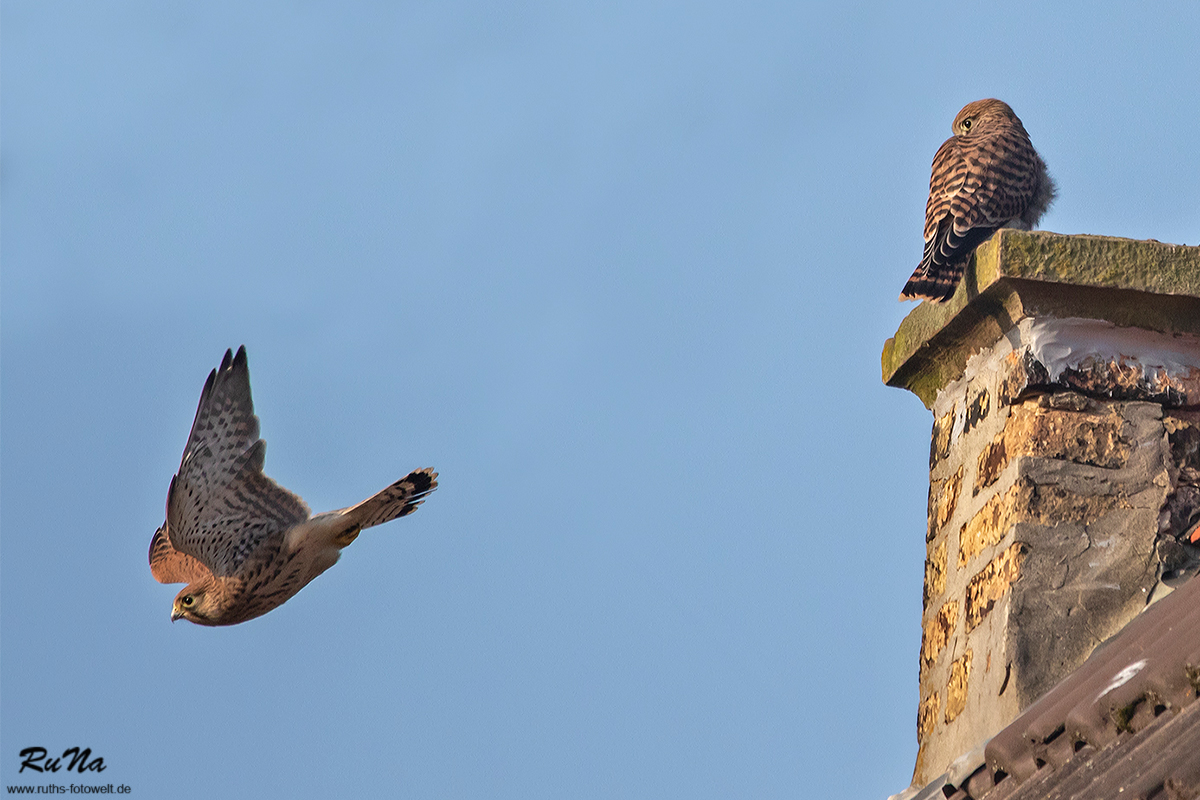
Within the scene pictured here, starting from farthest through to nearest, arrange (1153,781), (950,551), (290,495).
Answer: (290,495)
(950,551)
(1153,781)

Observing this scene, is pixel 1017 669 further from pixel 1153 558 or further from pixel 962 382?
pixel 962 382

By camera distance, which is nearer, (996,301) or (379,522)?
(996,301)

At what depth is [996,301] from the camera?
107 inches

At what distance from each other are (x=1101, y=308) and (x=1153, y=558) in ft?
1.67

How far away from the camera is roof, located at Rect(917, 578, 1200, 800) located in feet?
5.48

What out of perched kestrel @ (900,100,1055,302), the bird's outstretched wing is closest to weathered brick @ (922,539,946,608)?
perched kestrel @ (900,100,1055,302)

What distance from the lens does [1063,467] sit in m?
2.59

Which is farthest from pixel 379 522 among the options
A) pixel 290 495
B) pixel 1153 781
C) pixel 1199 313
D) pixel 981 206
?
pixel 1153 781

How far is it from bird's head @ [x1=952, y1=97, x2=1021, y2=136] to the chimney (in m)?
1.94

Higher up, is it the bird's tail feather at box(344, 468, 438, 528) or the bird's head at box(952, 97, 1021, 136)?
the bird's head at box(952, 97, 1021, 136)

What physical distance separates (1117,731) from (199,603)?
108 inches

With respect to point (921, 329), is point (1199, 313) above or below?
below

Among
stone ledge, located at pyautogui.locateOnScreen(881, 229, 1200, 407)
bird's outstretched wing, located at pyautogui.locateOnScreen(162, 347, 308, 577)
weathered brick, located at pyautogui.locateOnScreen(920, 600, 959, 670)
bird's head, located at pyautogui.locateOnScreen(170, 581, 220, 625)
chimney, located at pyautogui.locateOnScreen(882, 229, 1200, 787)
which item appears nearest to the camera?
chimney, located at pyautogui.locateOnScreen(882, 229, 1200, 787)

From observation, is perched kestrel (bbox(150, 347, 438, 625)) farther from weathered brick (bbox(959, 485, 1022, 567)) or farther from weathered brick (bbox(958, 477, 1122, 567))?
weathered brick (bbox(958, 477, 1122, 567))
